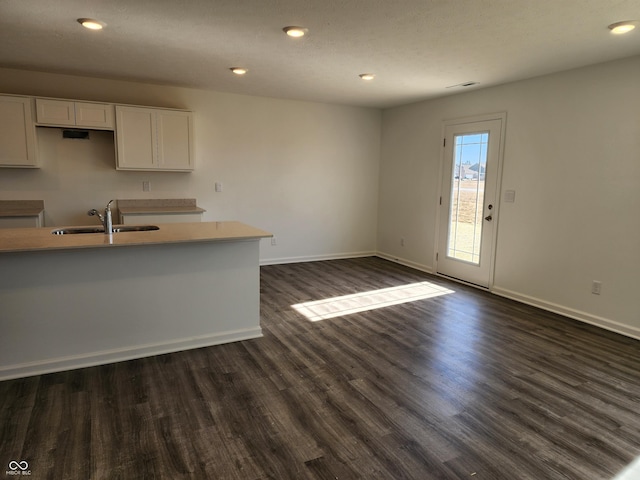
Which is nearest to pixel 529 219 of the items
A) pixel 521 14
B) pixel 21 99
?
pixel 521 14

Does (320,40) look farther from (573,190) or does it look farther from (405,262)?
(405,262)

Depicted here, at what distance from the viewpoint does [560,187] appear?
4113mm

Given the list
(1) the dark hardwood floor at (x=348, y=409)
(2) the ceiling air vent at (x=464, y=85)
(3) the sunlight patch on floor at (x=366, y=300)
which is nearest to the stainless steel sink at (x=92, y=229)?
(1) the dark hardwood floor at (x=348, y=409)

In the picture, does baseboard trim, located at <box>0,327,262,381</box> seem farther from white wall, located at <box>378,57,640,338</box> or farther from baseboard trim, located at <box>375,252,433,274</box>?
baseboard trim, located at <box>375,252,433,274</box>

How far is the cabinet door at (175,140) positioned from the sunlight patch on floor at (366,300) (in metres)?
2.40

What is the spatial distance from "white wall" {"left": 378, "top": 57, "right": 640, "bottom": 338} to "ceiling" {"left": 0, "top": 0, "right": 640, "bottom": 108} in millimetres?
278

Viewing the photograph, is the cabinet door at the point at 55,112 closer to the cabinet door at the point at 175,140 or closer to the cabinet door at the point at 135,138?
the cabinet door at the point at 135,138

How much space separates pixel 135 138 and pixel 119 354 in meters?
2.83

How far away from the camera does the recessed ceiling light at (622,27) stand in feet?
8.95

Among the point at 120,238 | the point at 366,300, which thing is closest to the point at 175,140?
the point at 120,238

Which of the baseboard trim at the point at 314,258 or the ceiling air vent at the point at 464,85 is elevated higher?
the ceiling air vent at the point at 464,85

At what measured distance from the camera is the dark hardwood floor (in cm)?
194

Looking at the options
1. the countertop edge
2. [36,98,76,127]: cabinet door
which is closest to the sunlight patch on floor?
the countertop edge

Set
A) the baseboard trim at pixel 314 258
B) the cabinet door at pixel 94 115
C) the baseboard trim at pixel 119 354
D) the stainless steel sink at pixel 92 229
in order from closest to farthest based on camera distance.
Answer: the baseboard trim at pixel 119 354 < the stainless steel sink at pixel 92 229 < the cabinet door at pixel 94 115 < the baseboard trim at pixel 314 258
